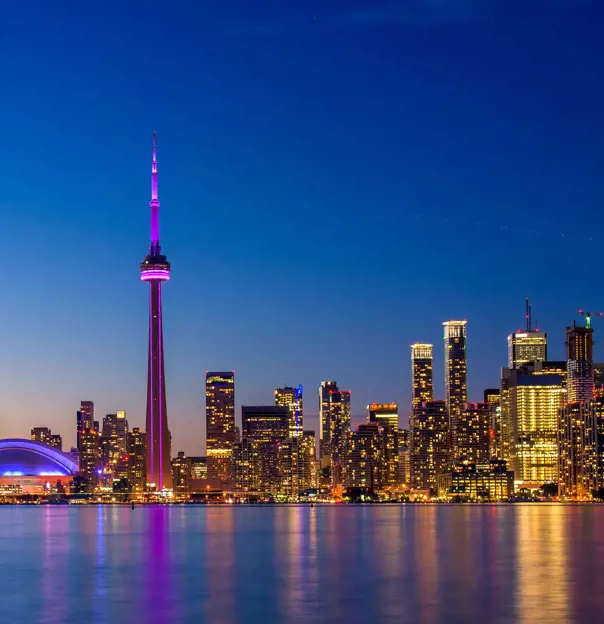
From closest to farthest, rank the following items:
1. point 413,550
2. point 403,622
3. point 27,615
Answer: point 403,622 → point 27,615 → point 413,550

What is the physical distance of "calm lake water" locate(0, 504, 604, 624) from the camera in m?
58.2

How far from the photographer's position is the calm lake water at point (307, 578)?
58.2m

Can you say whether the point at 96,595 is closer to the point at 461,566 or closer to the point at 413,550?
the point at 461,566

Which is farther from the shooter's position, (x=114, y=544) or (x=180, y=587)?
(x=114, y=544)

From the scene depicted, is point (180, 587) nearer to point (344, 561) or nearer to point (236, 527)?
point (344, 561)

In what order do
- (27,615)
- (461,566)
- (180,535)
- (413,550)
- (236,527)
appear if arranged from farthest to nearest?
(236,527) → (180,535) → (413,550) → (461,566) → (27,615)

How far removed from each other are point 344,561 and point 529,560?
1419 cm

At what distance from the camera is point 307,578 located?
7719 centimetres

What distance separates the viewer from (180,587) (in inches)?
2832

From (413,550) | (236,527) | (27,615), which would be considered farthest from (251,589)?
(236,527)

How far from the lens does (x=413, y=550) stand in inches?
4168

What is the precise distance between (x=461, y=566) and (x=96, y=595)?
2925cm

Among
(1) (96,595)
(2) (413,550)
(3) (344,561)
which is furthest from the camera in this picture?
(2) (413,550)

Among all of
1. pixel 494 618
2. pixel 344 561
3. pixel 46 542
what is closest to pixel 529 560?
pixel 344 561
